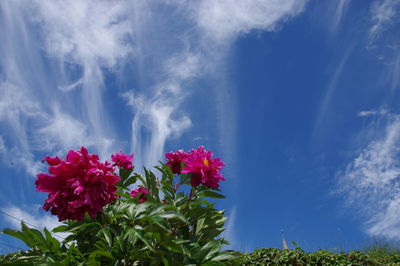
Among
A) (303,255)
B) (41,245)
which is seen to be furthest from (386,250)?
(41,245)

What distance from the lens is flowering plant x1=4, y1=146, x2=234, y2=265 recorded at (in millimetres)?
1950

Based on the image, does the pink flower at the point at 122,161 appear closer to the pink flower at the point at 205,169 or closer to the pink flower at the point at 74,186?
the pink flower at the point at 205,169

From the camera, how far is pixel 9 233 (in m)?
2.01

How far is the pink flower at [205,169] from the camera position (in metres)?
2.53

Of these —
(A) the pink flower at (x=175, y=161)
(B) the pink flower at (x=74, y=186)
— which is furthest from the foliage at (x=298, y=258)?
(B) the pink flower at (x=74, y=186)

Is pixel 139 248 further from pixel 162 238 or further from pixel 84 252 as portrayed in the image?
pixel 84 252

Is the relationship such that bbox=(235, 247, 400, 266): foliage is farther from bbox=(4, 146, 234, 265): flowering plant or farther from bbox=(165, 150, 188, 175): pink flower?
bbox=(4, 146, 234, 265): flowering plant

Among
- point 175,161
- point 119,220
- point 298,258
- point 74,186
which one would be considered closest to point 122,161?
point 175,161

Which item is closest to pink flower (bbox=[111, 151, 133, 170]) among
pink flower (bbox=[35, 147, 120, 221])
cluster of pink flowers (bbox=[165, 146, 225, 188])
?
cluster of pink flowers (bbox=[165, 146, 225, 188])

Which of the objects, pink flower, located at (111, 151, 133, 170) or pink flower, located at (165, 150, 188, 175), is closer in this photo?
pink flower, located at (165, 150, 188, 175)

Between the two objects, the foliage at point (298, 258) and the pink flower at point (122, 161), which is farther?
the foliage at point (298, 258)

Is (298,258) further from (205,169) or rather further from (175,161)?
(205,169)

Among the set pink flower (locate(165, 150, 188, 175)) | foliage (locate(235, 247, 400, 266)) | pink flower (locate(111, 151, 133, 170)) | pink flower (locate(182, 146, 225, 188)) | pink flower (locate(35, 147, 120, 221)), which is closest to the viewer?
pink flower (locate(35, 147, 120, 221))

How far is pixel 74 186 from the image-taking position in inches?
74.8
